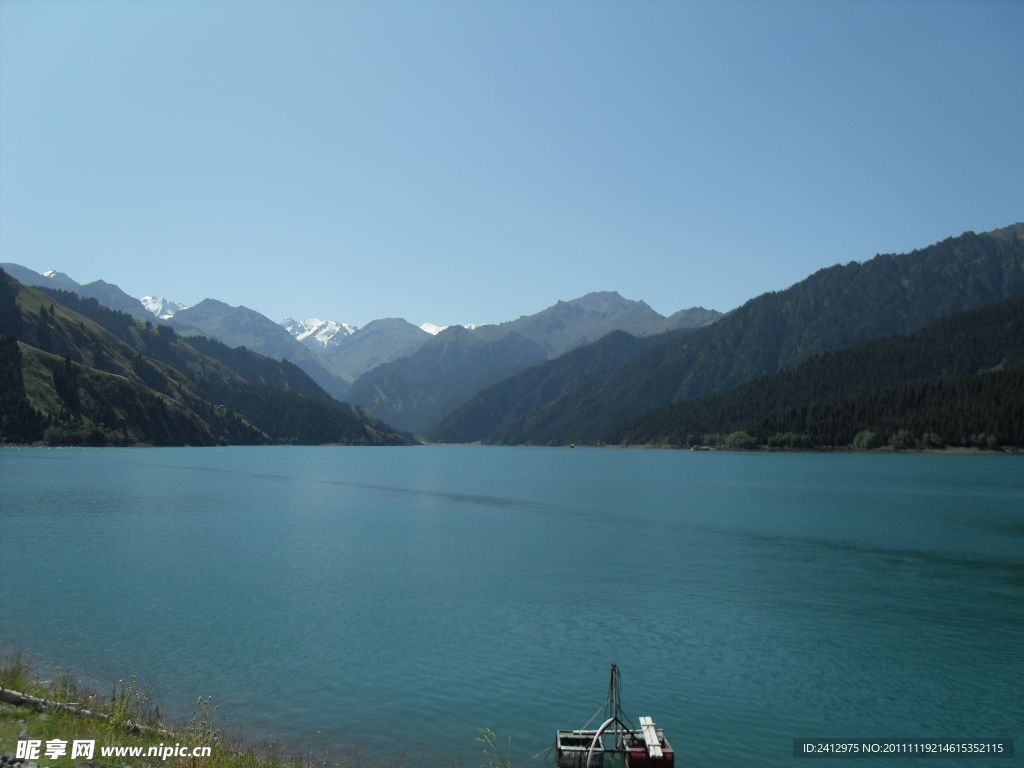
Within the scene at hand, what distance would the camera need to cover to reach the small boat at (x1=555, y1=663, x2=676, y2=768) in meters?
16.0

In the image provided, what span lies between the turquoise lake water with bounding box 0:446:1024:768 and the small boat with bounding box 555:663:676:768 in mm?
2409

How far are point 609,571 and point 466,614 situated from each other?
14324 mm

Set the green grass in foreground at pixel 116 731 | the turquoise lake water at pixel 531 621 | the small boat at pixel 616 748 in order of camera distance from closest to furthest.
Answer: the green grass in foreground at pixel 116 731, the small boat at pixel 616 748, the turquoise lake water at pixel 531 621

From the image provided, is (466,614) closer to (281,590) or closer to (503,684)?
(503,684)

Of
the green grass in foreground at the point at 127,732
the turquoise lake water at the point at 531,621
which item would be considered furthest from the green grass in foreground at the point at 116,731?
the turquoise lake water at the point at 531,621

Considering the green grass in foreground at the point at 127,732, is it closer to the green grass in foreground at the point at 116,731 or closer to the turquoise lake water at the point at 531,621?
the green grass in foreground at the point at 116,731

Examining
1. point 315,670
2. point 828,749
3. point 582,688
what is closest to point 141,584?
point 315,670

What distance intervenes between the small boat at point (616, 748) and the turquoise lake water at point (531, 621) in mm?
2409

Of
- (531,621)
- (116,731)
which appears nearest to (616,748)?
(116,731)

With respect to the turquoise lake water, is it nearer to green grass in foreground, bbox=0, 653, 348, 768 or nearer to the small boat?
green grass in foreground, bbox=0, 653, 348, 768

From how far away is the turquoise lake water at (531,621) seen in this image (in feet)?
72.1

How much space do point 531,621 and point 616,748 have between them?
53.6 ft

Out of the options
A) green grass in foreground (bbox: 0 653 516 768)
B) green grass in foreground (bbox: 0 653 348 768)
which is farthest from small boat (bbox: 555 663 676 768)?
green grass in foreground (bbox: 0 653 348 768)

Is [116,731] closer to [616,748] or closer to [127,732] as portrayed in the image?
[127,732]
